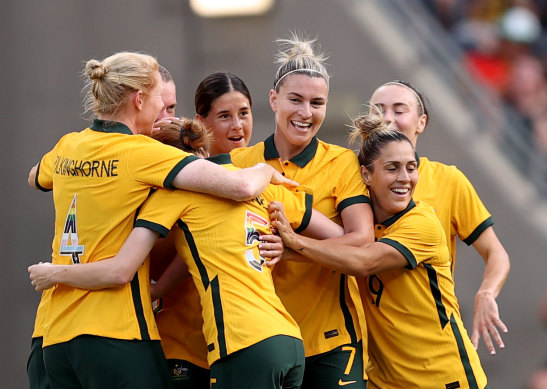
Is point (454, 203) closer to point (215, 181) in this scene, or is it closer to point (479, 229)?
point (479, 229)

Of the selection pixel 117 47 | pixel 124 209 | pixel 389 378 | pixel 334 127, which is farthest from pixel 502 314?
pixel 124 209

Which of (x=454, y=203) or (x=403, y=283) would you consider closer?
(x=403, y=283)

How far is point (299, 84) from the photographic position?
4.04m

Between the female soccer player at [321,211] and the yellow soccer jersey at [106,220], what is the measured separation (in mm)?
666

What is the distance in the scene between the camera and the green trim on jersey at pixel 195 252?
3430 millimetres

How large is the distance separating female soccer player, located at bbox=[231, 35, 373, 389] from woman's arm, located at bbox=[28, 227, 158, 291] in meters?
0.71

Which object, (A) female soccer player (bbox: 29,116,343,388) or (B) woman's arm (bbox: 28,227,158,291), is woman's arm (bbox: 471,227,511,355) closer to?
(A) female soccer player (bbox: 29,116,343,388)

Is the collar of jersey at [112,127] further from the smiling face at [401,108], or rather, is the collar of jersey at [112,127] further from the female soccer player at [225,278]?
the smiling face at [401,108]

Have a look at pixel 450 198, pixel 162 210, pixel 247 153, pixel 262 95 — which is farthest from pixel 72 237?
pixel 262 95

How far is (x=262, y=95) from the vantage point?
8.73m

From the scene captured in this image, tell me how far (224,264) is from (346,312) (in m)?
0.76

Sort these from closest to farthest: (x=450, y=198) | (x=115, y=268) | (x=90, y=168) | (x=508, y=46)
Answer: (x=115, y=268) < (x=90, y=168) < (x=450, y=198) < (x=508, y=46)

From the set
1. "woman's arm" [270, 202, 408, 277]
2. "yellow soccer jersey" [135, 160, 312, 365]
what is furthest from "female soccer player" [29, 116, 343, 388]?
"woman's arm" [270, 202, 408, 277]

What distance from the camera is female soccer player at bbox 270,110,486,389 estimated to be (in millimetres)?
3801
